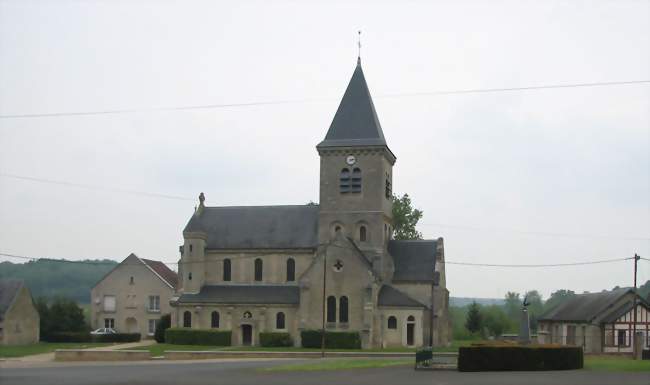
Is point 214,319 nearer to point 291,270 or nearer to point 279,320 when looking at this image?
point 279,320

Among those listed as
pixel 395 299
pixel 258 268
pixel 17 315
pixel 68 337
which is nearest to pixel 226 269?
pixel 258 268

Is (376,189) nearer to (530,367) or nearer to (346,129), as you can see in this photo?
(346,129)

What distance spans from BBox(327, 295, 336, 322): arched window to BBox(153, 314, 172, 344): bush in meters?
13.5

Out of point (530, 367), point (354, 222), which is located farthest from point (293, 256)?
point (530, 367)

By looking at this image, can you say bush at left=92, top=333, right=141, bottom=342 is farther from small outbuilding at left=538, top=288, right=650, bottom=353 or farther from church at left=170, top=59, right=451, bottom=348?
small outbuilding at left=538, top=288, right=650, bottom=353

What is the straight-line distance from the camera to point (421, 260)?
6219 centimetres

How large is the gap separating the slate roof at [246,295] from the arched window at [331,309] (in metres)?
2.43

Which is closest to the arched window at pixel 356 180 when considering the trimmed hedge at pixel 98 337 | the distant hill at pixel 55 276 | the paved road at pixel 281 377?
the trimmed hedge at pixel 98 337

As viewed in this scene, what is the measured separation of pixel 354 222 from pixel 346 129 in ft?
23.1

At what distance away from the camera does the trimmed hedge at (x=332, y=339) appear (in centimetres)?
5750

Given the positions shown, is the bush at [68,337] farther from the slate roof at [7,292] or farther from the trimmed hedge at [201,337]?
the trimmed hedge at [201,337]

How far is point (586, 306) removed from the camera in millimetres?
62156

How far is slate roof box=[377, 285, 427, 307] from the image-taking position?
58469 mm

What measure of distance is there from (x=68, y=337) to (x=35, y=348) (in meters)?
7.14
